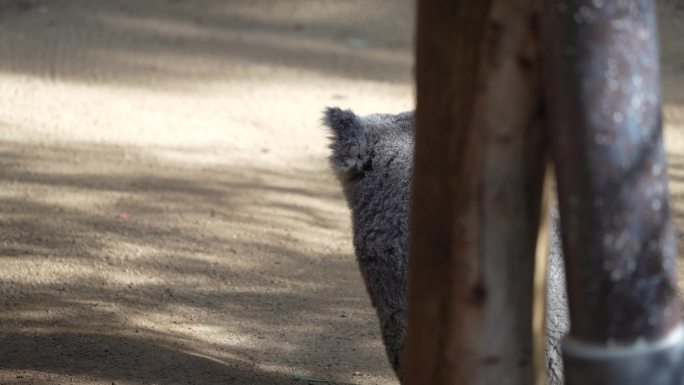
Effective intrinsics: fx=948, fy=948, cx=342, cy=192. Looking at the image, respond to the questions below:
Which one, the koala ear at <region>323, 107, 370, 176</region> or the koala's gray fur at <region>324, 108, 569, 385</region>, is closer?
the koala's gray fur at <region>324, 108, 569, 385</region>

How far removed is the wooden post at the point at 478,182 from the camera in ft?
5.85

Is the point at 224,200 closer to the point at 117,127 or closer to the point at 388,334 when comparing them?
the point at 117,127

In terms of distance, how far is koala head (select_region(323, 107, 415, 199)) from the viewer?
342 cm

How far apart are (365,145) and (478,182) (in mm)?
1661

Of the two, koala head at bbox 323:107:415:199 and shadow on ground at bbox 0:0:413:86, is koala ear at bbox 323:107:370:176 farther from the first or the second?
shadow on ground at bbox 0:0:413:86

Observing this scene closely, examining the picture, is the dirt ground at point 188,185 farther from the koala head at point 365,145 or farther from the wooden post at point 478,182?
the wooden post at point 478,182

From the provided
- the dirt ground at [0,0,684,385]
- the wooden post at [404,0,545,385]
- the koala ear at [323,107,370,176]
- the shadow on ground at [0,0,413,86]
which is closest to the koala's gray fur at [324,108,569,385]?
the koala ear at [323,107,370,176]

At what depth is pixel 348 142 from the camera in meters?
3.48

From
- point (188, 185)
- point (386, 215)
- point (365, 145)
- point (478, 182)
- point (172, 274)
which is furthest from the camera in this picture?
point (188, 185)

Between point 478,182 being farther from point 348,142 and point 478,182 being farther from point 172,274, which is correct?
point 172,274

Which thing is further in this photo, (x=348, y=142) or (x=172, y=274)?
(x=172, y=274)

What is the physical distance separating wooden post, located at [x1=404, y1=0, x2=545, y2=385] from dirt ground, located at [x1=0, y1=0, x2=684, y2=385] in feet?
5.71

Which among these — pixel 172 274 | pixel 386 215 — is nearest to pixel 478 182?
pixel 386 215

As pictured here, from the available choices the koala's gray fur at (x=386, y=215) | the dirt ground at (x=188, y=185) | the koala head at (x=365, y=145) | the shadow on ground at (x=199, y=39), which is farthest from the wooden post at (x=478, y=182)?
the shadow on ground at (x=199, y=39)
